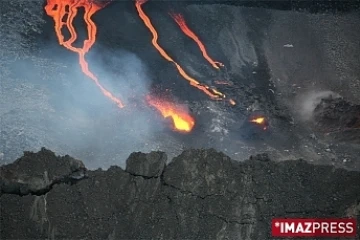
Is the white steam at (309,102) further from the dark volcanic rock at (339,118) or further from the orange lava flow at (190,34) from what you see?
the orange lava flow at (190,34)

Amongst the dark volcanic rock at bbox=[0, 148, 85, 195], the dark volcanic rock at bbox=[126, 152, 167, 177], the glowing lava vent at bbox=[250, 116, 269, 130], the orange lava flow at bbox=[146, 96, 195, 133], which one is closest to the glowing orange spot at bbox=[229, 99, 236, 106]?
the glowing lava vent at bbox=[250, 116, 269, 130]

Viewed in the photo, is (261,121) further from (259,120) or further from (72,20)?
(72,20)

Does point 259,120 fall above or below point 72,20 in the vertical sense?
below

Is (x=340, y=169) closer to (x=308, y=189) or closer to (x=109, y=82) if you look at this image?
Answer: (x=308, y=189)

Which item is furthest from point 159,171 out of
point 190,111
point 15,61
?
point 15,61

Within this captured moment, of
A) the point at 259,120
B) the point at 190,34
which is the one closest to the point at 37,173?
the point at 259,120

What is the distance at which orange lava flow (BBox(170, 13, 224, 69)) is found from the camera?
5770 millimetres

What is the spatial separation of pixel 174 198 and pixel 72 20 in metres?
3.08

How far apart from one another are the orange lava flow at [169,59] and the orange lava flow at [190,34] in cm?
38

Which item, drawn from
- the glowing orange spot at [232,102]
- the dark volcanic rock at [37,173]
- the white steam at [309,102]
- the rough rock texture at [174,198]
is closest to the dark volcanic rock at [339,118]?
the white steam at [309,102]

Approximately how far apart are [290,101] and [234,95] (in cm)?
64

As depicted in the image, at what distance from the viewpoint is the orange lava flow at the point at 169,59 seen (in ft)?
17.4

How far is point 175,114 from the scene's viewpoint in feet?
16.5

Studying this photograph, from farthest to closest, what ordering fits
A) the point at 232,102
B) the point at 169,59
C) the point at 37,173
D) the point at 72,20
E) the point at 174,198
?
1. the point at 72,20
2. the point at 169,59
3. the point at 232,102
4. the point at 174,198
5. the point at 37,173
